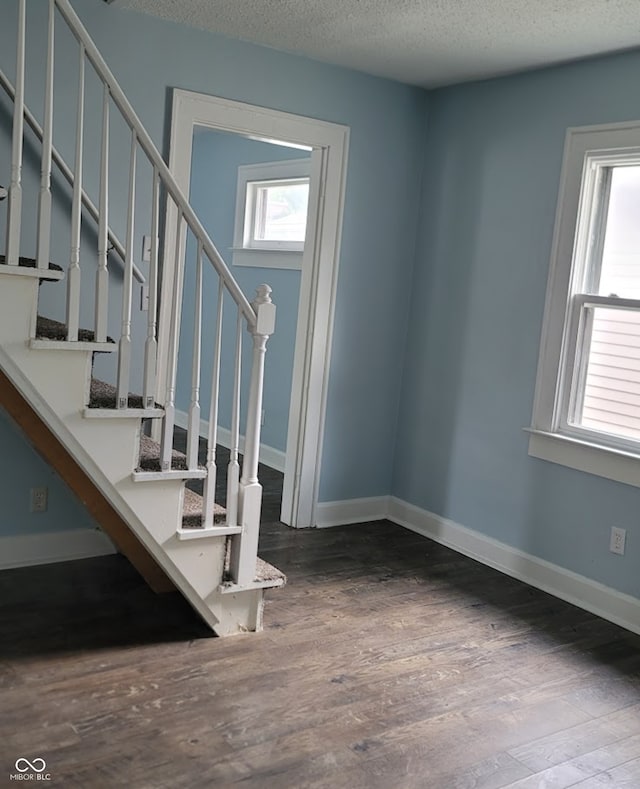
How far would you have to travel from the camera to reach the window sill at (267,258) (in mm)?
5527

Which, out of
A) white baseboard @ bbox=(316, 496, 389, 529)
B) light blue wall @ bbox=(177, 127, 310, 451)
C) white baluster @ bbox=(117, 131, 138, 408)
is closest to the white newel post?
white baluster @ bbox=(117, 131, 138, 408)

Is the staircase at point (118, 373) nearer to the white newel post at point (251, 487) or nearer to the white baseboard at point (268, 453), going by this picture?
the white newel post at point (251, 487)

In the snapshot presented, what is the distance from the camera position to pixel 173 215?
376 centimetres

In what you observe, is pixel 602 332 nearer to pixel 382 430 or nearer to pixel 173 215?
pixel 382 430

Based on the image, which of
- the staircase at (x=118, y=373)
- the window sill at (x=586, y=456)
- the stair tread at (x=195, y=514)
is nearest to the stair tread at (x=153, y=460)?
the staircase at (x=118, y=373)

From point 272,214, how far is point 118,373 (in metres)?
3.39

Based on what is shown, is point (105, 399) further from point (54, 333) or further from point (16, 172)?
point (16, 172)

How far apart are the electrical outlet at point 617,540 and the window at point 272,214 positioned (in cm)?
275

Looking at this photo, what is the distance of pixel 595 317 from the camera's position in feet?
12.4

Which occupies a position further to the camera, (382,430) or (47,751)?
(382,430)

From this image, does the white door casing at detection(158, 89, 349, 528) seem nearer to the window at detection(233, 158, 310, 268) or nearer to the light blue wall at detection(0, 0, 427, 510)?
the light blue wall at detection(0, 0, 427, 510)

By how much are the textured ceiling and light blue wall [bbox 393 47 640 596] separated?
9.2 inches

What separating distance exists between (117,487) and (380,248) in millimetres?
2290

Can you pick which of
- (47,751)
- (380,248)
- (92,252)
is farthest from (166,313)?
(47,751)
